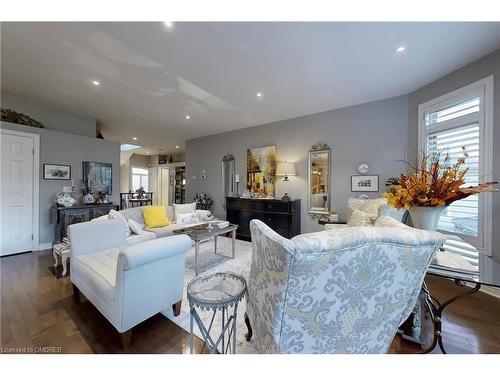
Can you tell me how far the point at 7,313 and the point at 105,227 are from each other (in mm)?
976

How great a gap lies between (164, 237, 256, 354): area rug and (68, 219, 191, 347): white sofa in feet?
0.58

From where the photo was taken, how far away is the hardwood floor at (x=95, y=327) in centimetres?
139

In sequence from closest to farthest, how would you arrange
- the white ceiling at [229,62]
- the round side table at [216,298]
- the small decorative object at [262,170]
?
the round side table at [216,298] → the white ceiling at [229,62] → the small decorative object at [262,170]

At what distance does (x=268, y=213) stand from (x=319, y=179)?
1.27 m

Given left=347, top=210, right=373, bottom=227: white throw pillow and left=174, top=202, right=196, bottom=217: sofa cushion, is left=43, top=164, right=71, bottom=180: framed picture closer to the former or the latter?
left=174, top=202, right=196, bottom=217: sofa cushion

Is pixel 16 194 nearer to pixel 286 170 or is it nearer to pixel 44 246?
pixel 44 246

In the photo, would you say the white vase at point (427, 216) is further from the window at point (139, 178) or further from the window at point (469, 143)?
the window at point (139, 178)

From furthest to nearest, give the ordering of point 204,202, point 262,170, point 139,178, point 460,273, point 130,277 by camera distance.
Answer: point 139,178, point 204,202, point 262,170, point 130,277, point 460,273

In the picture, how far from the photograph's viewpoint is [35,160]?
342cm

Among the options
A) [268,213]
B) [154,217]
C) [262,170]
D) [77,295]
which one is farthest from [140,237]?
[262,170]

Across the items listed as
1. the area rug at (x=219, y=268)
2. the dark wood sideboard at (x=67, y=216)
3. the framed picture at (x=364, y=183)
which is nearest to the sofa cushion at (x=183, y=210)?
the area rug at (x=219, y=268)

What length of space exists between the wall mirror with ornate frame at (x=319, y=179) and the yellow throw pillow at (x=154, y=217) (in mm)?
2946

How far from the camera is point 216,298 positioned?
978 millimetres
